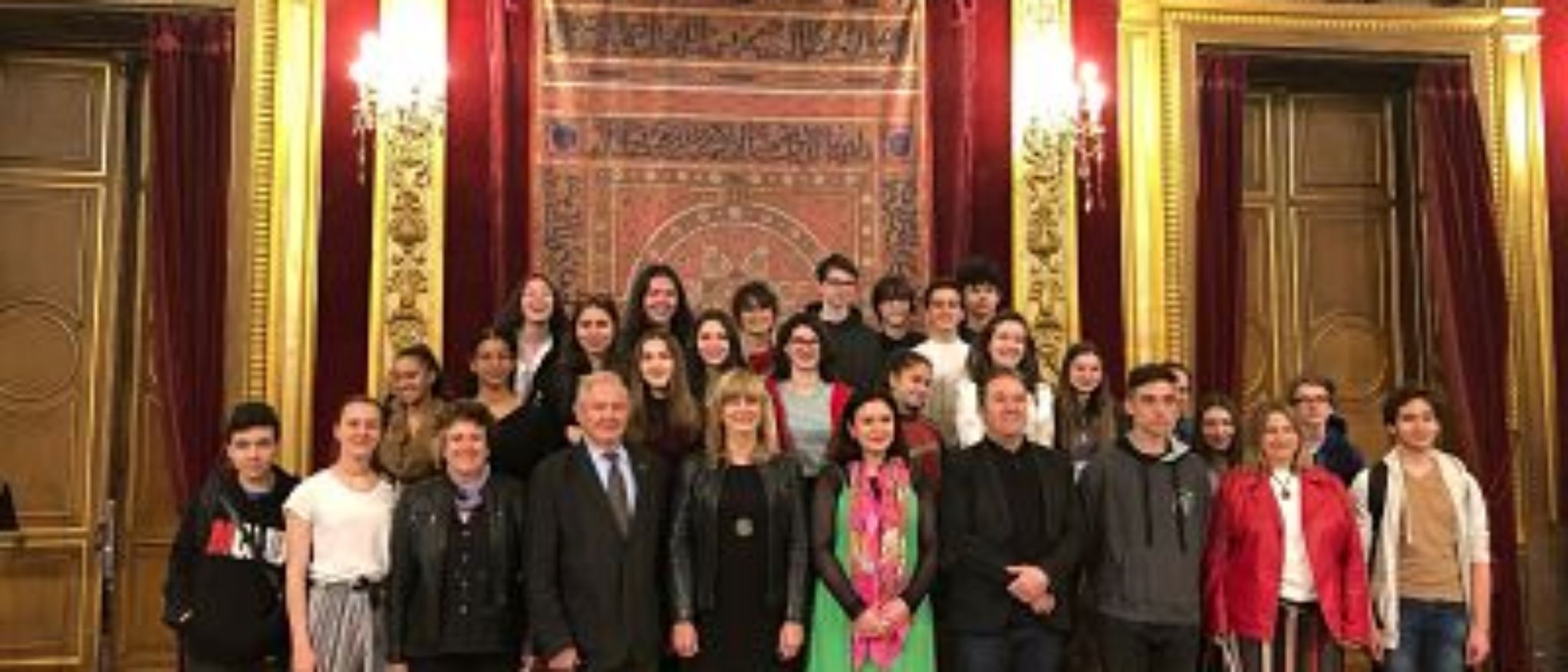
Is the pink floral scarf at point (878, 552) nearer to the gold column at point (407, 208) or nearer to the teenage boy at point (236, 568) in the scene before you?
the teenage boy at point (236, 568)

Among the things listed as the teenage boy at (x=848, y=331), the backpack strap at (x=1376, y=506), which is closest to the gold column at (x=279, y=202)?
the teenage boy at (x=848, y=331)

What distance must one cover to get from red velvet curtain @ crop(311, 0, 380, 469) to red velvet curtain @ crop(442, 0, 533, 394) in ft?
1.09

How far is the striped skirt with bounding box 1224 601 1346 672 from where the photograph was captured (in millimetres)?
4309

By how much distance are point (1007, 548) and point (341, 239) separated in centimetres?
328

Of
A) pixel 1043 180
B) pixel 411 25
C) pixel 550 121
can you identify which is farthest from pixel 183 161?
pixel 1043 180

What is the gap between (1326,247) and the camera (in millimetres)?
7145

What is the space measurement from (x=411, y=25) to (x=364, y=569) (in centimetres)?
286

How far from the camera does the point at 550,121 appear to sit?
6316 millimetres

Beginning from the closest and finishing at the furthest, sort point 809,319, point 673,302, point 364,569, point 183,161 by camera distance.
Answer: point 364,569 → point 809,319 → point 673,302 → point 183,161

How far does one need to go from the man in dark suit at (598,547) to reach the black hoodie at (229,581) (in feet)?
2.53

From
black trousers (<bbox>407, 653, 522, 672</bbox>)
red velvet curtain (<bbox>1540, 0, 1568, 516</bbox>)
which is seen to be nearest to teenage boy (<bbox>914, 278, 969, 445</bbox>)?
black trousers (<bbox>407, 653, 522, 672</bbox>)

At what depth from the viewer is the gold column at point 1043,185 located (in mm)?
6508

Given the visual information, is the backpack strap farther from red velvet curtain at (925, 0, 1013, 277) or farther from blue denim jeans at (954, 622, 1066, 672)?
red velvet curtain at (925, 0, 1013, 277)

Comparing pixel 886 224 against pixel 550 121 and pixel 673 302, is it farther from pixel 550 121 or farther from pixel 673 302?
pixel 673 302
